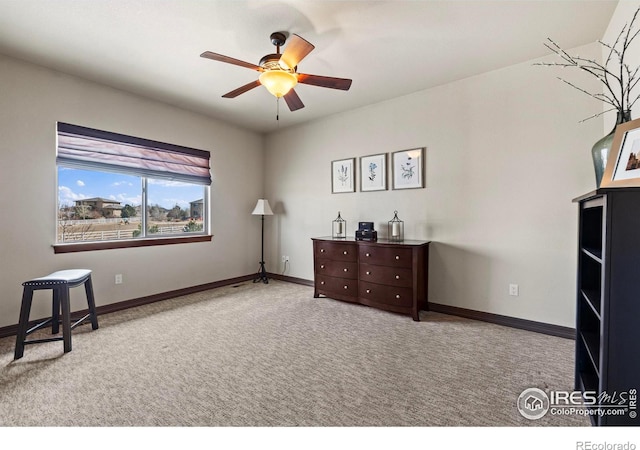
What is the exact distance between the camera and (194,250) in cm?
412

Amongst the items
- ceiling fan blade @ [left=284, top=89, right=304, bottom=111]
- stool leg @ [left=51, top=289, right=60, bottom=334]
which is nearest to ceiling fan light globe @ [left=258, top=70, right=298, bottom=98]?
ceiling fan blade @ [left=284, top=89, right=304, bottom=111]

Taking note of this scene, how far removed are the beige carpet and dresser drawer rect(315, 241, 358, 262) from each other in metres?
0.74

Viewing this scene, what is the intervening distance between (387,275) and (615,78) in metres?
2.49

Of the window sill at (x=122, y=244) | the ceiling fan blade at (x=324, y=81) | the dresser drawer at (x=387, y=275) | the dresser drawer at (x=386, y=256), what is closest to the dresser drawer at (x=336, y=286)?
the dresser drawer at (x=387, y=275)

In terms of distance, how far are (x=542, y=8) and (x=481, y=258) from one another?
217 centimetres

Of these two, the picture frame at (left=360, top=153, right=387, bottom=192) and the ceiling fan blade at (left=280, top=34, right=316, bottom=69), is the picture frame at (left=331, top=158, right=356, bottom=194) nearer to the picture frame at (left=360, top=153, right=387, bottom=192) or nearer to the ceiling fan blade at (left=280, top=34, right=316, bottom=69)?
the picture frame at (left=360, top=153, right=387, bottom=192)

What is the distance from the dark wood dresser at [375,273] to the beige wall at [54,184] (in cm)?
176

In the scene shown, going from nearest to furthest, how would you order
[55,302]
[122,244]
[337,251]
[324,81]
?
[324,81] → [55,302] → [122,244] → [337,251]

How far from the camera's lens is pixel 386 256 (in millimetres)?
3189

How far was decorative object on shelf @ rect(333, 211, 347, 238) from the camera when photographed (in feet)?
13.2

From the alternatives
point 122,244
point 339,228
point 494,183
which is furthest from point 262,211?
point 494,183

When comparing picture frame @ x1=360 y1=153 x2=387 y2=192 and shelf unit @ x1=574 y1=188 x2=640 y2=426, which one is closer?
shelf unit @ x1=574 y1=188 x2=640 y2=426

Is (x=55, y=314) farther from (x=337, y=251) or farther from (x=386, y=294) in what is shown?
(x=386, y=294)
